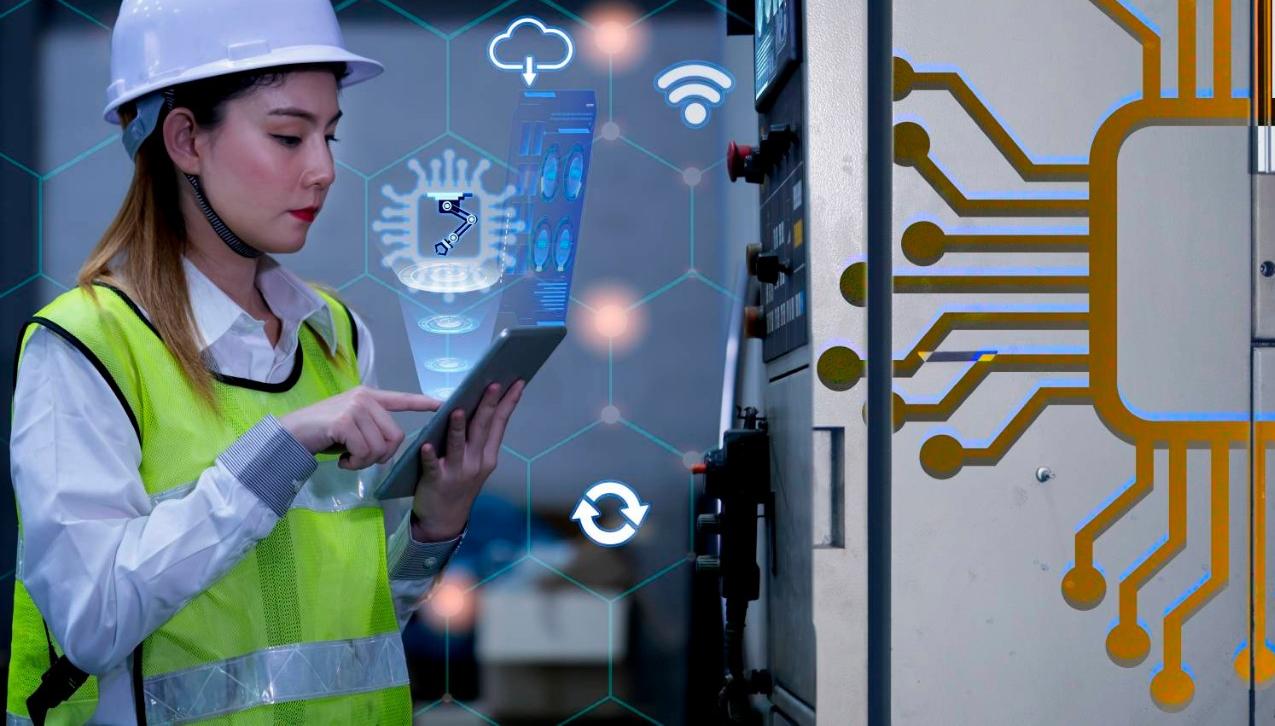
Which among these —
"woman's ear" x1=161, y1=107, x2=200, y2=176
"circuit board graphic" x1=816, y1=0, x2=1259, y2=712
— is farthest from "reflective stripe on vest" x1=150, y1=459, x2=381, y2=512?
"circuit board graphic" x1=816, y1=0, x2=1259, y2=712

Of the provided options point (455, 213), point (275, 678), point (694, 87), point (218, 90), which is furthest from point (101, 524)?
point (694, 87)

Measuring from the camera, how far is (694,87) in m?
2.85

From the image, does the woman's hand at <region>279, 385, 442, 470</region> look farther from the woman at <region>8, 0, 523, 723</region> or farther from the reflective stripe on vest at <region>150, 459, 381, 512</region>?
the reflective stripe on vest at <region>150, 459, 381, 512</region>

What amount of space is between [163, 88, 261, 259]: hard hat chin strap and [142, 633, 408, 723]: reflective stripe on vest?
48 cm

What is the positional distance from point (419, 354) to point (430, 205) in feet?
1.07

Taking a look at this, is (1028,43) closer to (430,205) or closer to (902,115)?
(902,115)

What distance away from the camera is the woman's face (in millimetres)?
1540

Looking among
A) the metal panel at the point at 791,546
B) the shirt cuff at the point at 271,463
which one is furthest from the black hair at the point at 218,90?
the metal panel at the point at 791,546

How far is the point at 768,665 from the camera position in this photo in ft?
6.16

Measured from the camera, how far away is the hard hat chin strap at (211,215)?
5.08 feet

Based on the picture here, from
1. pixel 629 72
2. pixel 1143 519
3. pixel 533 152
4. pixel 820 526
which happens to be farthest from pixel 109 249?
pixel 629 72

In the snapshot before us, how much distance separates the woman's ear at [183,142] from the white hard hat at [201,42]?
0.04 meters

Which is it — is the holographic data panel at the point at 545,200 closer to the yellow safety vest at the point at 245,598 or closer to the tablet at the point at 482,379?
the tablet at the point at 482,379

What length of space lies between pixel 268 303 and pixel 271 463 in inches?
14.6
